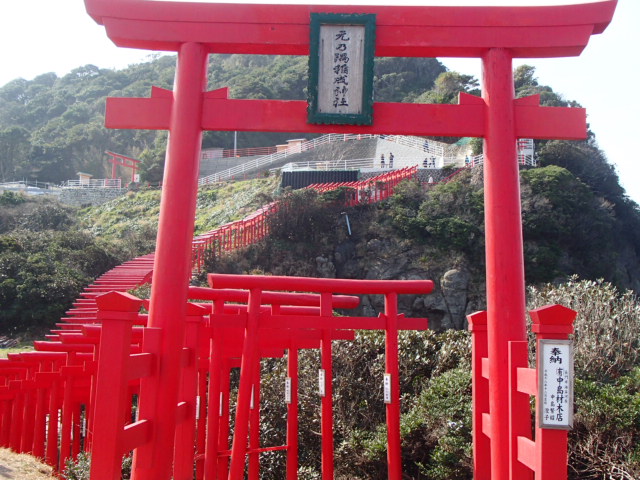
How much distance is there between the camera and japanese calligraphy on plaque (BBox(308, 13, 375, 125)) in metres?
4.76

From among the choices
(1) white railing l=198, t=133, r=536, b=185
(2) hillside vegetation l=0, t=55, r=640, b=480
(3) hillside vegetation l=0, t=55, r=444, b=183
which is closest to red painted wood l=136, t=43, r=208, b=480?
(2) hillside vegetation l=0, t=55, r=640, b=480

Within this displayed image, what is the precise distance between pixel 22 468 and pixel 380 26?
6354 mm

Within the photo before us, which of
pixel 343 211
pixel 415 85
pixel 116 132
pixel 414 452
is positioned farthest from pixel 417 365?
pixel 116 132

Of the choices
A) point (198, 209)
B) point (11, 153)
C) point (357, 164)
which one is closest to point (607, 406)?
point (198, 209)

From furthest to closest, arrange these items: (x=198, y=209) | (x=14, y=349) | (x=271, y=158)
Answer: (x=271, y=158)
(x=198, y=209)
(x=14, y=349)

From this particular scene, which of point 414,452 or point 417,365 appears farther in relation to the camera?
point 417,365

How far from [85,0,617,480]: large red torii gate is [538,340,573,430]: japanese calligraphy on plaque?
1118 mm

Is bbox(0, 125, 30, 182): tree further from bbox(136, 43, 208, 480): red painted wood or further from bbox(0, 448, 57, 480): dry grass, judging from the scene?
bbox(136, 43, 208, 480): red painted wood

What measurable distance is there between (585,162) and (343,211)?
11.7 meters

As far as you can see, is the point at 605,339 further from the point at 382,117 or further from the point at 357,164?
the point at 357,164

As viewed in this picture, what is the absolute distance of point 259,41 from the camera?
15.6ft

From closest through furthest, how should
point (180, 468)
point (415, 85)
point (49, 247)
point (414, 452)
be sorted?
1. point (180, 468)
2. point (414, 452)
3. point (49, 247)
4. point (415, 85)

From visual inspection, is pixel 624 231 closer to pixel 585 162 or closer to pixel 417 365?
pixel 585 162

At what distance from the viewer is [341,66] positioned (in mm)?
4801
